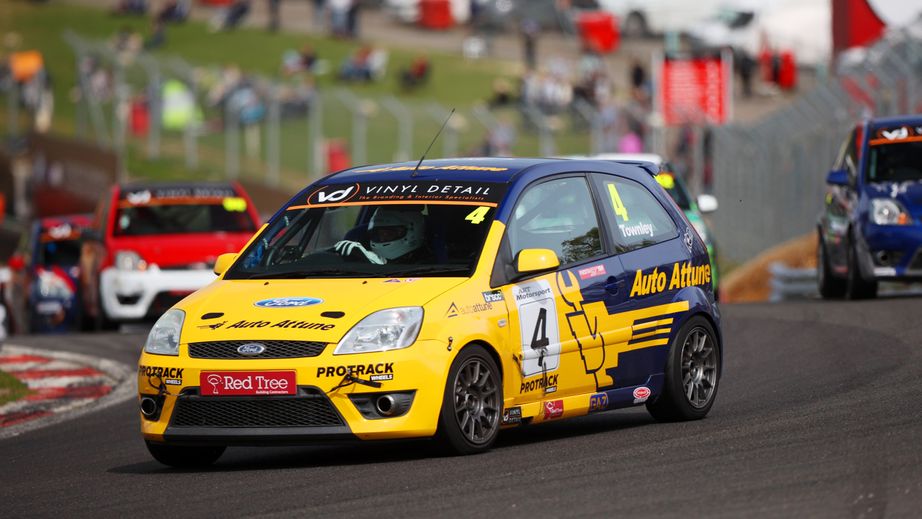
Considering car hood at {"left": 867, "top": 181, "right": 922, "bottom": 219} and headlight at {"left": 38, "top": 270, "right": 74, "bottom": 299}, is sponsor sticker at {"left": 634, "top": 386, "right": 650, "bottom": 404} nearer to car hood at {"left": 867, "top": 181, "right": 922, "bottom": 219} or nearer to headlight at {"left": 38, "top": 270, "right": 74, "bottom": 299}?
car hood at {"left": 867, "top": 181, "right": 922, "bottom": 219}

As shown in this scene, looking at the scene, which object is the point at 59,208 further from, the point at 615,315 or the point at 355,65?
the point at 615,315

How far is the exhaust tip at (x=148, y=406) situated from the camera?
8750mm

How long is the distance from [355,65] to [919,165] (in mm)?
35839

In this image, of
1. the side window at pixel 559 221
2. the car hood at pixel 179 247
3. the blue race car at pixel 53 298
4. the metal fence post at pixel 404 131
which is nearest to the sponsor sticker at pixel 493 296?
the side window at pixel 559 221

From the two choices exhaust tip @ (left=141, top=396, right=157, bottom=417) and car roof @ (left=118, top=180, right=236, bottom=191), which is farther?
car roof @ (left=118, top=180, right=236, bottom=191)

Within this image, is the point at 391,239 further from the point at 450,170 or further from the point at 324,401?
the point at 324,401

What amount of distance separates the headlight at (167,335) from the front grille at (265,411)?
27 centimetres

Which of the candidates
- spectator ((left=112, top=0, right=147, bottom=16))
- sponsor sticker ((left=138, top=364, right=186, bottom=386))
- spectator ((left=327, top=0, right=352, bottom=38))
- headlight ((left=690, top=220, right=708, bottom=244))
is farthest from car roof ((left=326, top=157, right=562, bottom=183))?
spectator ((left=112, top=0, right=147, bottom=16))

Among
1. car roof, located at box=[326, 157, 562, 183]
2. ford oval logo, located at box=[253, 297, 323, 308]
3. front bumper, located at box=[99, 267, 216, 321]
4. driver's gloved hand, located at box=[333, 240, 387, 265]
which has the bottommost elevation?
front bumper, located at box=[99, 267, 216, 321]

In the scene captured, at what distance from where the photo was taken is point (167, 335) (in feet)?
28.8

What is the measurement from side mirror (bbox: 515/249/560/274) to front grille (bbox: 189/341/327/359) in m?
1.08

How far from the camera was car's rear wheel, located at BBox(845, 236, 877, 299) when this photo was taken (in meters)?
17.4

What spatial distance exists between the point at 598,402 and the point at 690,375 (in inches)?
32.5

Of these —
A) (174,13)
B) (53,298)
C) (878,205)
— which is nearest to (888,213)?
(878,205)
